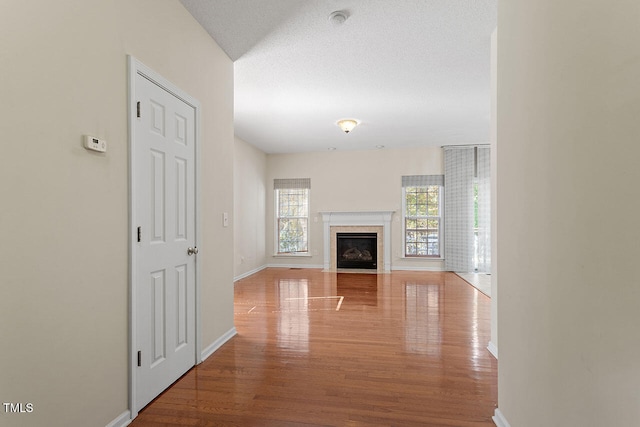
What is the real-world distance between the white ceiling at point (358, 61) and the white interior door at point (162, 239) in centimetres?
94

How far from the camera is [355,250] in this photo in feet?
24.6

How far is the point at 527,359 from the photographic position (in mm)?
1437

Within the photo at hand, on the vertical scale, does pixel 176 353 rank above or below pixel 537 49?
below

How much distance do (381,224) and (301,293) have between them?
301cm

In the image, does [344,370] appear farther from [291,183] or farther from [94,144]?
[291,183]

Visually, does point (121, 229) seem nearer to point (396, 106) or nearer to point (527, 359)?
point (527, 359)

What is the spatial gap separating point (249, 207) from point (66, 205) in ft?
17.5

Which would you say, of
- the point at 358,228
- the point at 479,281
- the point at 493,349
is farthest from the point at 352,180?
the point at 493,349

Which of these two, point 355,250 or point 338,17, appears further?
point 355,250

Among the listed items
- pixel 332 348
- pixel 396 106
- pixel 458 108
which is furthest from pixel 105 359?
pixel 458 108

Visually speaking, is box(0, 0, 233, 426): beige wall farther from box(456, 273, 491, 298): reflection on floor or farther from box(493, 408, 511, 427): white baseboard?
box(456, 273, 491, 298): reflection on floor

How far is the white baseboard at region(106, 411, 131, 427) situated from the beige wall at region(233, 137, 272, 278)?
4.22m

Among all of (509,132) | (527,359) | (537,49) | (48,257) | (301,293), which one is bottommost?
(301,293)

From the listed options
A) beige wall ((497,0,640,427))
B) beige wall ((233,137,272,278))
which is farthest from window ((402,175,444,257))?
beige wall ((497,0,640,427))
